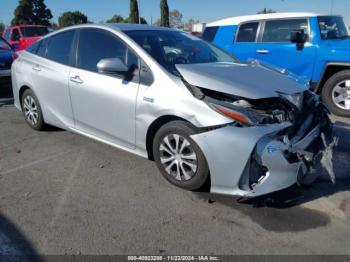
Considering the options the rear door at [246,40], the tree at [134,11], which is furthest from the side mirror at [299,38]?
the tree at [134,11]

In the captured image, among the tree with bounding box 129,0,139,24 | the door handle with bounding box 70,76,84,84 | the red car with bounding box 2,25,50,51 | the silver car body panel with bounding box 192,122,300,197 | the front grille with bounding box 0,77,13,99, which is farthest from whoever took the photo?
the tree with bounding box 129,0,139,24

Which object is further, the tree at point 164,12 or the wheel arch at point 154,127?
the tree at point 164,12

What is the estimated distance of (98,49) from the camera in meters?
4.28

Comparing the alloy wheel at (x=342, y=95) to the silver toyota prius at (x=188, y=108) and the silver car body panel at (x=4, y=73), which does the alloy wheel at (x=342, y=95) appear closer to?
the silver toyota prius at (x=188, y=108)

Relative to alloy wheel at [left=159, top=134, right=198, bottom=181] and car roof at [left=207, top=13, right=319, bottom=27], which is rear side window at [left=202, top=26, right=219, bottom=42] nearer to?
car roof at [left=207, top=13, right=319, bottom=27]

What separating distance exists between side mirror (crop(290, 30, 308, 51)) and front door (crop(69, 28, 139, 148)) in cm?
387

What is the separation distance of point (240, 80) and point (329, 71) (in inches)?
152

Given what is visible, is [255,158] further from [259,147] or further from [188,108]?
[188,108]

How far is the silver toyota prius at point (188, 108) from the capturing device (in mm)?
3141

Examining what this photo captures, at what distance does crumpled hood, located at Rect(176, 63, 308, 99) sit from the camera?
10.8 feet

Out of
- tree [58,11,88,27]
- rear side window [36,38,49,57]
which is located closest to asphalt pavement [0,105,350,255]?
rear side window [36,38,49,57]

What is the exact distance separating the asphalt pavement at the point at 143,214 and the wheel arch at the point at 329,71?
8.44 ft

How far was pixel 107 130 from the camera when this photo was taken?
164 inches

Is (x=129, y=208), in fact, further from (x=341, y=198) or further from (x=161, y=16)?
(x=161, y=16)
